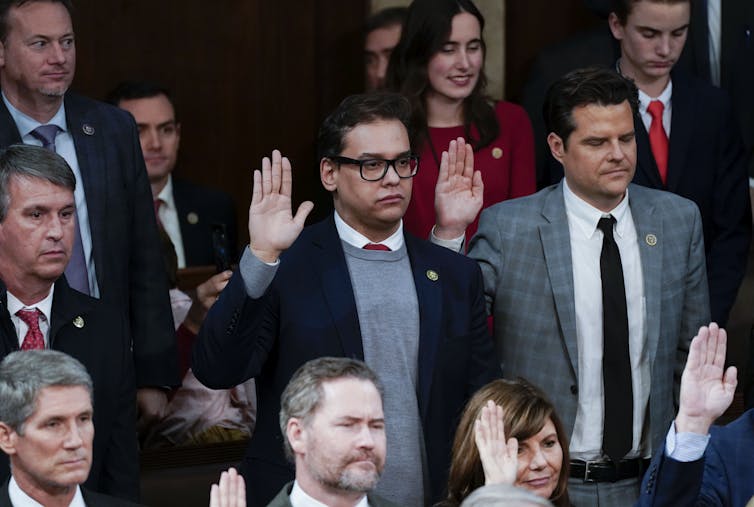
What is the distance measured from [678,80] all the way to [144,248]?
5.56ft

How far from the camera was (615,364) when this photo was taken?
13.9 ft

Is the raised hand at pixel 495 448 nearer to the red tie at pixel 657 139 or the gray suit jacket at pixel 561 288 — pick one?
the gray suit jacket at pixel 561 288

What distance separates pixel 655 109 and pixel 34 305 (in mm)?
1958

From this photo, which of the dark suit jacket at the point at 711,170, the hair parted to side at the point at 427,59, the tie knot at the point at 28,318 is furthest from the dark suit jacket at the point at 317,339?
the dark suit jacket at the point at 711,170

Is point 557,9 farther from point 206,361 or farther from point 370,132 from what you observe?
point 206,361

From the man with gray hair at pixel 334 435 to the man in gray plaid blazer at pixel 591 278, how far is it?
748 mm

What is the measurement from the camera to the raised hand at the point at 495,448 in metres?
3.61

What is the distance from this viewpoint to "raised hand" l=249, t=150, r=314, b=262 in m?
3.89

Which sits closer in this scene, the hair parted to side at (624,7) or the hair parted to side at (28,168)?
the hair parted to side at (28,168)

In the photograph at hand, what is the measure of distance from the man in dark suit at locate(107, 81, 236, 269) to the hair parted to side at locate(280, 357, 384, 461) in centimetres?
193

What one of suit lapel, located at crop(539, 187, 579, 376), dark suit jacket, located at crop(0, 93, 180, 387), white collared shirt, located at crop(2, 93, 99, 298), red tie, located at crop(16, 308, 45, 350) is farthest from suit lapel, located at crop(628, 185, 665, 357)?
red tie, located at crop(16, 308, 45, 350)

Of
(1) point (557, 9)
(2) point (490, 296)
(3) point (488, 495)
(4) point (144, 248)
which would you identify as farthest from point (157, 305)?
(1) point (557, 9)

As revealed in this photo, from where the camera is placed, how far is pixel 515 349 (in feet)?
14.1

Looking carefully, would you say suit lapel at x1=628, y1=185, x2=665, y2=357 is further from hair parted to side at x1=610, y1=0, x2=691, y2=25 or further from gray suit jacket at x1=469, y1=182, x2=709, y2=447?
hair parted to side at x1=610, y1=0, x2=691, y2=25
